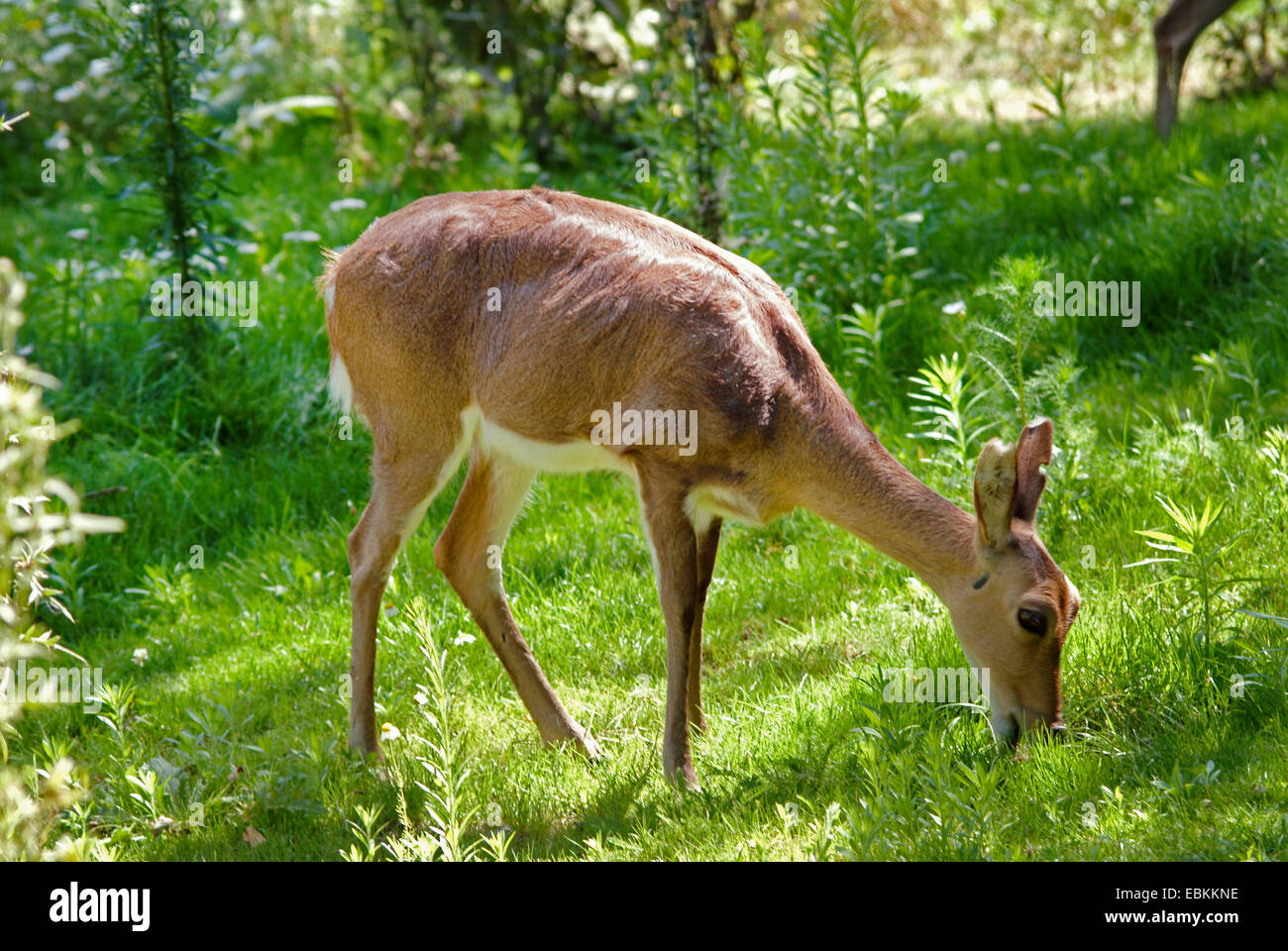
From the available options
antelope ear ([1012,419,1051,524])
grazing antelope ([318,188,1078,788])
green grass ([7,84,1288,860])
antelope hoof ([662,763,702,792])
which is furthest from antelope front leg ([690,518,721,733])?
antelope ear ([1012,419,1051,524])

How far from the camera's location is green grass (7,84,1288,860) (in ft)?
14.4

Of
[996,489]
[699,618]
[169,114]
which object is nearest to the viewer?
[996,489]

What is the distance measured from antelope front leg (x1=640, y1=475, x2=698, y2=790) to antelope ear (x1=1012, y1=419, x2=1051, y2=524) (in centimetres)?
115

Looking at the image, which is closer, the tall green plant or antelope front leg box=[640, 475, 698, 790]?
antelope front leg box=[640, 475, 698, 790]

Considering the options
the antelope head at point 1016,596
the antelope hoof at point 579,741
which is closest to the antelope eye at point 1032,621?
the antelope head at point 1016,596

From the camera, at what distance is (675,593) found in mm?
4887

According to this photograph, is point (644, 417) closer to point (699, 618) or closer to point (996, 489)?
point (699, 618)

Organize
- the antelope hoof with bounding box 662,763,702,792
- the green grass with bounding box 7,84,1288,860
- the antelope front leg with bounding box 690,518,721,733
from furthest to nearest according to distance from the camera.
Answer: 1. the antelope front leg with bounding box 690,518,721,733
2. the antelope hoof with bounding box 662,763,702,792
3. the green grass with bounding box 7,84,1288,860

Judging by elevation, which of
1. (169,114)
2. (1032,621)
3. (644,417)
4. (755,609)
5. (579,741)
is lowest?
(579,741)

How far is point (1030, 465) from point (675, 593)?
132 centimetres

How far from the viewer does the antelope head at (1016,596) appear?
178 inches

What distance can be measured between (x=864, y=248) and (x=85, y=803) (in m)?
4.87

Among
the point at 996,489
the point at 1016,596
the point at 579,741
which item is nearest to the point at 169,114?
the point at 579,741

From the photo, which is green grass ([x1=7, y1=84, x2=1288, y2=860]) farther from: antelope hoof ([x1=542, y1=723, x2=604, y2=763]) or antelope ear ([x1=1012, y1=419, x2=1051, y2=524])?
antelope ear ([x1=1012, y1=419, x2=1051, y2=524])
